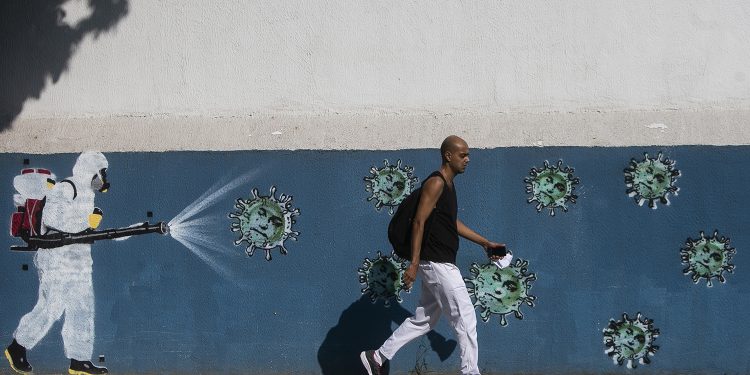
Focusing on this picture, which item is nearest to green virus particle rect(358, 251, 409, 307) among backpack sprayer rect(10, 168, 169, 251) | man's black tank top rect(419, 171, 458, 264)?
man's black tank top rect(419, 171, 458, 264)

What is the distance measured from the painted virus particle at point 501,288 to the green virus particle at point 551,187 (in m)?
0.43

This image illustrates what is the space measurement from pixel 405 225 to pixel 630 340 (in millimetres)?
1795

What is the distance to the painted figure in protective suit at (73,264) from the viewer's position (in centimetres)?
688

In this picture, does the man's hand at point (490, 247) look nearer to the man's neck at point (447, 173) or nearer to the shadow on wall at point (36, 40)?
the man's neck at point (447, 173)

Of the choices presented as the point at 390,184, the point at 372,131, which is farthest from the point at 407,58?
the point at 390,184

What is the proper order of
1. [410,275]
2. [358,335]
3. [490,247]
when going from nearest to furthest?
[410,275]
[490,247]
[358,335]

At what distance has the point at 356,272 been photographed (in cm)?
669

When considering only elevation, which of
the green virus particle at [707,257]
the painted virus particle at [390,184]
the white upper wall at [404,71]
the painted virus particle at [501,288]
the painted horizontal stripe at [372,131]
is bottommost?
the painted virus particle at [501,288]

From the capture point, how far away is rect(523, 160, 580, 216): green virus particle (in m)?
6.54

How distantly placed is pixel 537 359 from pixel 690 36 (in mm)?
2404

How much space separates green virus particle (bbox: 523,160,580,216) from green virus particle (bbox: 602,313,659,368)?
858mm

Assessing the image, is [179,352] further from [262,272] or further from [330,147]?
[330,147]

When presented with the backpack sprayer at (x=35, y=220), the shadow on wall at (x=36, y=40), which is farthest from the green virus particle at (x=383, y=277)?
the shadow on wall at (x=36, y=40)

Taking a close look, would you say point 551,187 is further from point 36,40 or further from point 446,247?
point 36,40
